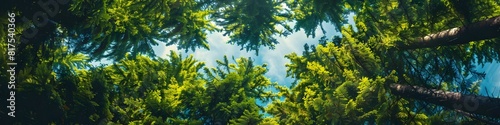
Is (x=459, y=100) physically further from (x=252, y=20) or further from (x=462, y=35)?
(x=252, y=20)

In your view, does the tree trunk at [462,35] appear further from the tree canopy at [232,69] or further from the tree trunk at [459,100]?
the tree trunk at [459,100]

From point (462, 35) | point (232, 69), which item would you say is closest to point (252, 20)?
point (232, 69)

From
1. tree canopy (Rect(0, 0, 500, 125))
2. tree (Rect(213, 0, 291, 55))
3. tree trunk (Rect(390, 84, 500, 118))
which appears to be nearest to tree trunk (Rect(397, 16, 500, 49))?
tree canopy (Rect(0, 0, 500, 125))

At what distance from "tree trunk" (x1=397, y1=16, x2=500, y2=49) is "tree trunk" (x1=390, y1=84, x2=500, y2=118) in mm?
876

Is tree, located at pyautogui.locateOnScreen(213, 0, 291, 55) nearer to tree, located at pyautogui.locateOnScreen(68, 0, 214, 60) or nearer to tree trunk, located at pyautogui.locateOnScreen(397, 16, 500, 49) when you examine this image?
tree, located at pyautogui.locateOnScreen(68, 0, 214, 60)

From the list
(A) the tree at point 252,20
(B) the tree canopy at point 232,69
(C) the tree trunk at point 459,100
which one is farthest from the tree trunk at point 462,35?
(A) the tree at point 252,20

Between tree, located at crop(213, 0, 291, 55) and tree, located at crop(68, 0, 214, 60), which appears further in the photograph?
tree, located at crop(213, 0, 291, 55)

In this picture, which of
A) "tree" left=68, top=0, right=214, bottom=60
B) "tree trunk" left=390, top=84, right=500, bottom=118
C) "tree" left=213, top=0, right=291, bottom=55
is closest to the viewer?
"tree trunk" left=390, top=84, right=500, bottom=118

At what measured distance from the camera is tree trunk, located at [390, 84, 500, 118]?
18.2 ft

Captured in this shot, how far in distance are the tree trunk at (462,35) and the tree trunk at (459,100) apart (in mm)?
876

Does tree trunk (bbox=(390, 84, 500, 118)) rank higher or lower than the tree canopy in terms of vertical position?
lower

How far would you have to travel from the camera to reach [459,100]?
19.8 ft

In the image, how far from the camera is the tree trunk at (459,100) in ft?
18.2

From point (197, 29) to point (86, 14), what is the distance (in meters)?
2.96
